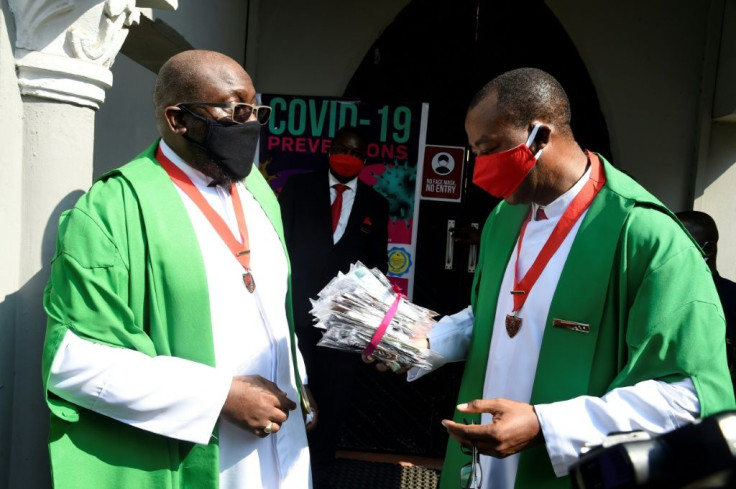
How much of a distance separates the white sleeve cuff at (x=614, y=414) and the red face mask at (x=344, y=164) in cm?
302

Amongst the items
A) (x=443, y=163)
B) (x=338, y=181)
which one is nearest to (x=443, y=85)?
(x=443, y=163)

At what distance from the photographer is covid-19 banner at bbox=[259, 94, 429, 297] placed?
492cm

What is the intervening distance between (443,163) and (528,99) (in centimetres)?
315

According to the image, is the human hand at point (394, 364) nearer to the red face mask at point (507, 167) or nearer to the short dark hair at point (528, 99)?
the red face mask at point (507, 167)

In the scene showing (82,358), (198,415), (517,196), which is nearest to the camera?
(82,358)

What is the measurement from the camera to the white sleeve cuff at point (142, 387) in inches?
71.9

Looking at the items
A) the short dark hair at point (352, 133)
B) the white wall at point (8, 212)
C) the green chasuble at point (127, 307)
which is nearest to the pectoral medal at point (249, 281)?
the green chasuble at point (127, 307)

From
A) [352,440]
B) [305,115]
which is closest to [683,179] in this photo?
[305,115]

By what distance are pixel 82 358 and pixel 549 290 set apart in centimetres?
139

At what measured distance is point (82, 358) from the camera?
1.82 metres

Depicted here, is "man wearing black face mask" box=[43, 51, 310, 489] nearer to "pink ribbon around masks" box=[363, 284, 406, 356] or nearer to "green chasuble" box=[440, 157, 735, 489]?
"pink ribbon around masks" box=[363, 284, 406, 356]

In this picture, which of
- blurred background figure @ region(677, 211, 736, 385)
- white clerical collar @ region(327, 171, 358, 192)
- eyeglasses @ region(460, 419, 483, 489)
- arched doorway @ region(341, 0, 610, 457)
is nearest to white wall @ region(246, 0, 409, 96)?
arched doorway @ region(341, 0, 610, 457)

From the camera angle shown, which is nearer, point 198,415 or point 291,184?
point 198,415

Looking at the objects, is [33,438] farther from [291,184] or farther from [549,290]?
[291,184]
